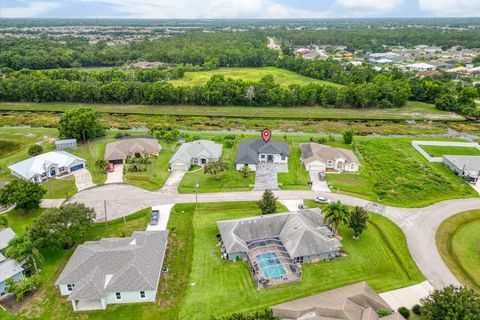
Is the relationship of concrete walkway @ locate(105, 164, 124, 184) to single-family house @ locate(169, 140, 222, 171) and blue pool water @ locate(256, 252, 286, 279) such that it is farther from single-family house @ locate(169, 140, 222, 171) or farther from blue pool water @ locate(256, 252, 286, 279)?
blue pool water @ locate(256, 252, 286, 279)

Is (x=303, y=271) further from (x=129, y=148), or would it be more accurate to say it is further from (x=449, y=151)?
(x=449, y=151)

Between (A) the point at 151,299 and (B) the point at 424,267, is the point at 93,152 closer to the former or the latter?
(A) the point at 151,299

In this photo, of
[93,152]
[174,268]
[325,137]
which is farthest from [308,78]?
[174,268]

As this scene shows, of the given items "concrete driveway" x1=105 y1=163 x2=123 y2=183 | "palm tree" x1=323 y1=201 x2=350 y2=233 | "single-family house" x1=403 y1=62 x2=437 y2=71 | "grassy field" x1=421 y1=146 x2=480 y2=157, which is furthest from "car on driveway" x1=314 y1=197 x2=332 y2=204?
"single-family house" x1=403 y1=62 x2=437 y2=71

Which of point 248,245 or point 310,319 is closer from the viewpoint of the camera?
point 310,319

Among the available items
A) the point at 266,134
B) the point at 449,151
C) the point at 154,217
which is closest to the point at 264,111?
the point at 266,134
